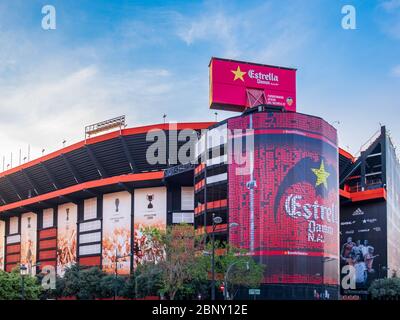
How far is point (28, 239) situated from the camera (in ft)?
473

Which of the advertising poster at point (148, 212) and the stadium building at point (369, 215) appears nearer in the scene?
the advertising poster at point (148, 212)

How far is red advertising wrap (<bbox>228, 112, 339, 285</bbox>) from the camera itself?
286ft

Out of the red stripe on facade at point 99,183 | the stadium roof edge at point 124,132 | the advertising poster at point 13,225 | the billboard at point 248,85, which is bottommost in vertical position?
the advertising poster at point 13,225

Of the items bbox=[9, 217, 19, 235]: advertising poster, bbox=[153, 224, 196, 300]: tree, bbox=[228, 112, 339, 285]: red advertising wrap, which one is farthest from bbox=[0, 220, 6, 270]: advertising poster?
bbox=[153, 224, 196, 300]: tree

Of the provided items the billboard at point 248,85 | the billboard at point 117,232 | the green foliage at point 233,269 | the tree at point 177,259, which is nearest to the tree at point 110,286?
the billboard at point 117,232

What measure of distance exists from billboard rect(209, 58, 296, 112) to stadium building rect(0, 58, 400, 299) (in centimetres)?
17

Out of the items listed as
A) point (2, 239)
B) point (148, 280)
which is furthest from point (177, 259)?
point (2, 239)

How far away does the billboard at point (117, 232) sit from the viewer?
4385 inches

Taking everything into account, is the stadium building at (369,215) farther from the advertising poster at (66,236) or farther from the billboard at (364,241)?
the advertising poster at (66,236)

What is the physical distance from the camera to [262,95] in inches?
3866

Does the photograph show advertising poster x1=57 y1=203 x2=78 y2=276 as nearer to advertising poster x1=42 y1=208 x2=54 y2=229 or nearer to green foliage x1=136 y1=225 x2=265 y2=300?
advertising poster x1=42 y1=208 x2=54 y2=229

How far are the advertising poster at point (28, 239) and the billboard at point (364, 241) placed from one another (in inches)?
2553

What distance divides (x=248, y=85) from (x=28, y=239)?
2780 inches

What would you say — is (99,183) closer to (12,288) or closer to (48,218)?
(48,218)
